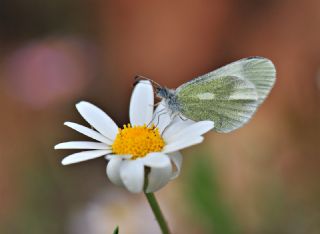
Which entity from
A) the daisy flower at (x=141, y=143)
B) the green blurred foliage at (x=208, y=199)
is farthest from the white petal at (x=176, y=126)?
the green blurred foliage at (x=208, y=199)

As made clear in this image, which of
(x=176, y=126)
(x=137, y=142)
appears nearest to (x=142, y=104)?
(x=176, y=126)

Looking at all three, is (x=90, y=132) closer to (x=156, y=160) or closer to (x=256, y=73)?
(x=156, y=160)

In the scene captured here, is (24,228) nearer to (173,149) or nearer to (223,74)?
(223,74)

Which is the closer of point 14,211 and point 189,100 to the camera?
point 189,100

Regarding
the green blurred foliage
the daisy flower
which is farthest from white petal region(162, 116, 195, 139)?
the green blurred foliage

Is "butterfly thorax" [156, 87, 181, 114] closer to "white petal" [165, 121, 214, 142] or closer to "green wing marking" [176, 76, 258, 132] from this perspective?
"green wing marking" [176, 76, 258, 132]

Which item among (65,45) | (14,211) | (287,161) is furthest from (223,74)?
(65,45)
